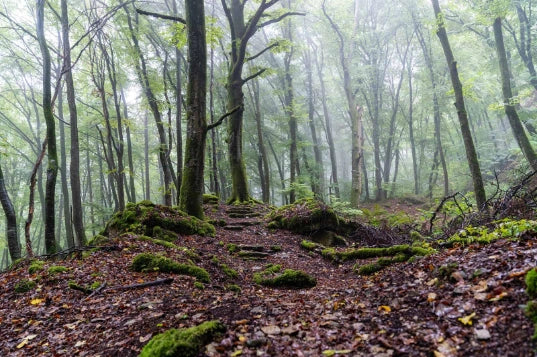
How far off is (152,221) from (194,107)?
10.5 ft

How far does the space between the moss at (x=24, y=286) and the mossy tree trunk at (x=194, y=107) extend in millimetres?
3835

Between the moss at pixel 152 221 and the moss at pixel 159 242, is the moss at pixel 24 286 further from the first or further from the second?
the moss at pixel 152 221

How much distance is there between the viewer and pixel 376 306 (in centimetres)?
305

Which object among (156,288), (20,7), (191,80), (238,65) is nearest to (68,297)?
(156,288)

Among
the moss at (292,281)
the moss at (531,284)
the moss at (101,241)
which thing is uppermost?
the moss at (101,241)

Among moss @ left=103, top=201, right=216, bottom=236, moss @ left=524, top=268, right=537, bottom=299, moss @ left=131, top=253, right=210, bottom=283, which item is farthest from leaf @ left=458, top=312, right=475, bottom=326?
moss @ left=103, top=201, right=216, bottom=236

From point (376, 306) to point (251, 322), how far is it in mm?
1320

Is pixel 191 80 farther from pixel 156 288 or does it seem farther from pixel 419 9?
pixel 419 9

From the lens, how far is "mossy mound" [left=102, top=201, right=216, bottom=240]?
22.2ft

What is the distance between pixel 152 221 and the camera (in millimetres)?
6914

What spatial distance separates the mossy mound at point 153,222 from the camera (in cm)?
678

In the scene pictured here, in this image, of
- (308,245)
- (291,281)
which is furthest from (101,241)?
(308,245)

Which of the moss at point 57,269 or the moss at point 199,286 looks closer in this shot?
the moss at point 199,286

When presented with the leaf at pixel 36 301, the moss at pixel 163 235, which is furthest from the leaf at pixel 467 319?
the moss at pixel 163 235
